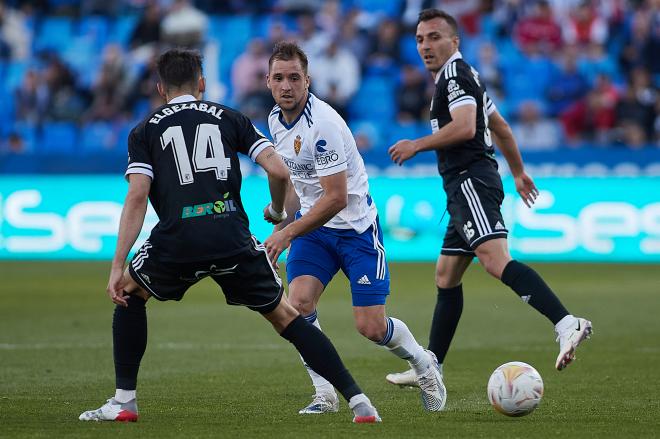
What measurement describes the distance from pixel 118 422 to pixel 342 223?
1.87 metres

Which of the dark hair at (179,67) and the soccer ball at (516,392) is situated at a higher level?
the dark hair at (179,67)

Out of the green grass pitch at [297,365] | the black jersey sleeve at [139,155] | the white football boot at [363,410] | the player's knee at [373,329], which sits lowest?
the green grass pitch at [297,365]

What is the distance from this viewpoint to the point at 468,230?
7.64 meters

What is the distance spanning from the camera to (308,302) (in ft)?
23.4

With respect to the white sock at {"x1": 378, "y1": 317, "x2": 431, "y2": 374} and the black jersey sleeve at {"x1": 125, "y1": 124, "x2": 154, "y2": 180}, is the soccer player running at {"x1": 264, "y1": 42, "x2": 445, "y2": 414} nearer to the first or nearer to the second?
the white sock at {"x1": 378, "y1": 317, "x2": 431, "y2": 374}

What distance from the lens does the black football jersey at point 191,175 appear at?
6109 mm

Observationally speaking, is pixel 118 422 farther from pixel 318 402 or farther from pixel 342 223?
pixel 342 223

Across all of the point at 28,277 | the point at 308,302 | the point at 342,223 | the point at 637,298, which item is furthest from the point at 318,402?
the point at 28,277

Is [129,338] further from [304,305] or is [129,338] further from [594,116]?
[594,116]

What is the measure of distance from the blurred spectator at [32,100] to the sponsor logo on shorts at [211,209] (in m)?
17.8

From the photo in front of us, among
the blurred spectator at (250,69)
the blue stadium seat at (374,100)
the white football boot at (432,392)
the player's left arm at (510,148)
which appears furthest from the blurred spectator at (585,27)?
the white football boot at (432,392)

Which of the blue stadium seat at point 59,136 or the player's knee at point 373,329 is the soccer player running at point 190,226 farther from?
the blue stadium seat at point 59,136

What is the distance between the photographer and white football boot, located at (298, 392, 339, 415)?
6.86m

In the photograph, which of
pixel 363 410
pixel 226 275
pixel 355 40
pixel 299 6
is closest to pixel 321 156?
pixel 226 275
